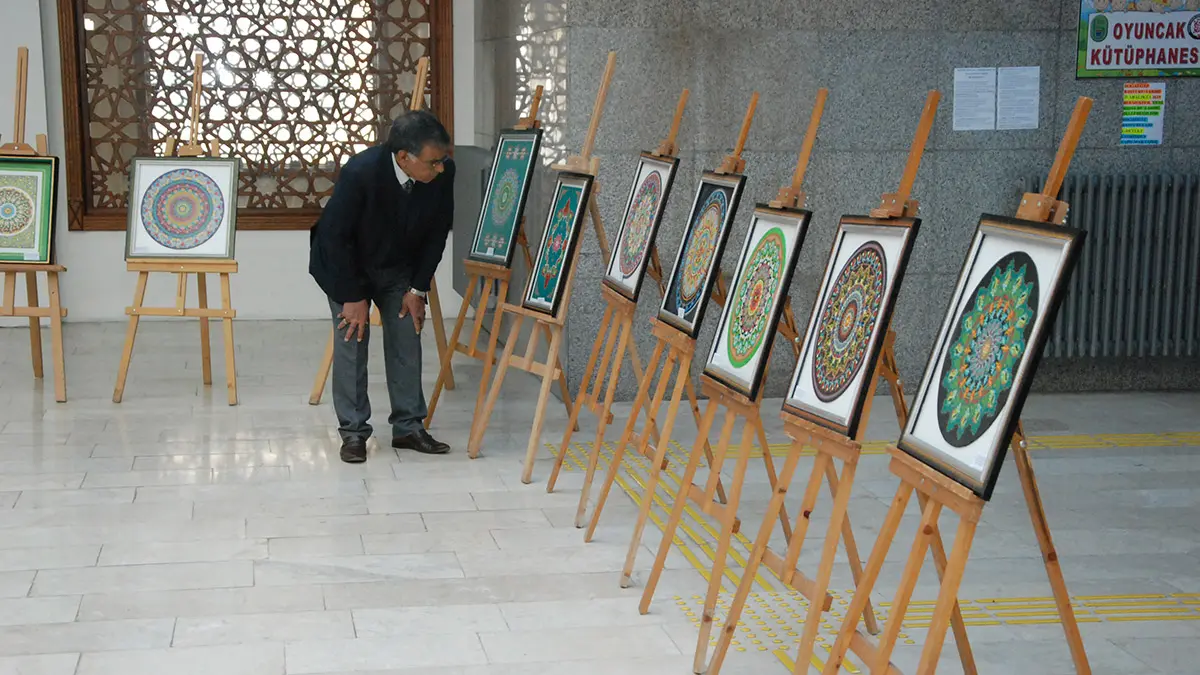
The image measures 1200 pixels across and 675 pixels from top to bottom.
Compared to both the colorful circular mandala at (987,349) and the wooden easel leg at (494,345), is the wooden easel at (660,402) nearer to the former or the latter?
the colorful circular mandala at (987,349)

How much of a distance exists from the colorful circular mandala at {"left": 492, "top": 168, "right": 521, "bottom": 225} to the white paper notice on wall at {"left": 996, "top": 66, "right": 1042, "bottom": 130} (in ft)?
7.52

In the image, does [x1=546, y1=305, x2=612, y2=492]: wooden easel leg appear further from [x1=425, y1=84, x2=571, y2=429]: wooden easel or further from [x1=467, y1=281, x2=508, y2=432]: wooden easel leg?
[x1=425, y1=84, x2=571, y2=429]: wooden easel

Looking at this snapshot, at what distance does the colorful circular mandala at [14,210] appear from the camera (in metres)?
6.28

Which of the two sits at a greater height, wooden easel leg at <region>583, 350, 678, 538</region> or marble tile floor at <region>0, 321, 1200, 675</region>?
wooden easel leg at <region>583, 350, 678, 538</region>

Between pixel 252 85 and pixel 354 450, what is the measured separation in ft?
13.0

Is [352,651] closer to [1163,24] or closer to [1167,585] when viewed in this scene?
[1167,585]

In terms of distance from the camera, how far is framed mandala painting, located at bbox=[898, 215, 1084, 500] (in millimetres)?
2320

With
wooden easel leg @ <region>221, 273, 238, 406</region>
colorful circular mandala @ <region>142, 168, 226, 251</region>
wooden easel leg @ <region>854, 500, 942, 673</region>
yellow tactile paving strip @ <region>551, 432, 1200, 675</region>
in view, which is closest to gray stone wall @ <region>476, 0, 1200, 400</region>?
wooden easel leg @ <region>221, 273, 238, 406</region>

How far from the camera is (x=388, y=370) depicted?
529cm

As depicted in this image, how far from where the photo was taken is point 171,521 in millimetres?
4352

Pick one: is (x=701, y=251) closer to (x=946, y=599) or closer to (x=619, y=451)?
(x=619, y=451)

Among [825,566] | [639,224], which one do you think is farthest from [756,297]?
[639,224]

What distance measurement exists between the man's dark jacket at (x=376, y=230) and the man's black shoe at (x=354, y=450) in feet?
1.74

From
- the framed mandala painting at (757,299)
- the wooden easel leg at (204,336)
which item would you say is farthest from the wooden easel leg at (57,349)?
the framed mandala painting at (757,299)
